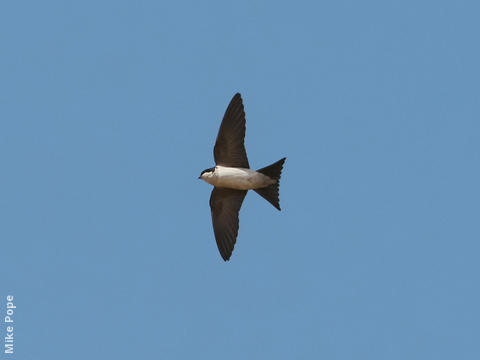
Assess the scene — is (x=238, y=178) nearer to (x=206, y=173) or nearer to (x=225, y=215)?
(x=206, y=173)

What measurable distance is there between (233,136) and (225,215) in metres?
1.04

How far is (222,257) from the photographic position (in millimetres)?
11938

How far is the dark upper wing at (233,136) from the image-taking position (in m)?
11.7

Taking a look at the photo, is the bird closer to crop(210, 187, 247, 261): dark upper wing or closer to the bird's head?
the bird's head

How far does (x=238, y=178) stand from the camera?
38.2 ft

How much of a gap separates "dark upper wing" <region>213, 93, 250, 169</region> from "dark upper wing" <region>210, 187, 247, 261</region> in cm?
47

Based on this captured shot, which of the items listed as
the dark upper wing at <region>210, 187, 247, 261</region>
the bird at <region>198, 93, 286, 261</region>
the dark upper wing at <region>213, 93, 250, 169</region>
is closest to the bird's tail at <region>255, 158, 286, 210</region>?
the bird at <region>198, 93, 286, 261</region>

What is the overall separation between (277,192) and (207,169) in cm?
88

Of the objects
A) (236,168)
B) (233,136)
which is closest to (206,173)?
(236,168)

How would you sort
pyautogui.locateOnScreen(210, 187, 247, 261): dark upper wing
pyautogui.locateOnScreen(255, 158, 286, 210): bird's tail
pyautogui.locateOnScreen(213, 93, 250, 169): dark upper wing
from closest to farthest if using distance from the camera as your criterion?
1. pyautogui.locateOnScreen(255, 158, 286, 210): bird's tail
2. pyautogui.locateOnScreen(213, 93, 250, 169): dark upper wing
3. pyautogui.locateOnScreen(210, 187, 247, 261): dark upper wing

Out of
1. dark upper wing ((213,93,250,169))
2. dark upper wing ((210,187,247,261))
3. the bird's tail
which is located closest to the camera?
the bird's tail

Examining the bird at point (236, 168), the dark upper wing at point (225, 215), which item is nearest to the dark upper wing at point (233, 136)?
the bird at point (236, 168)

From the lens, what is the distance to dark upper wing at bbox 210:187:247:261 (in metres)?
12.0

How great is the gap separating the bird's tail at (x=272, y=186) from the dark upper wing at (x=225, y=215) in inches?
16.7
